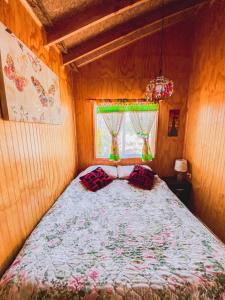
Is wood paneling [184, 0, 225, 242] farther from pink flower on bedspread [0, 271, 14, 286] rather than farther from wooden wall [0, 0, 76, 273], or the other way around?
pink flower on bedspread [0, 271, 14, 286]

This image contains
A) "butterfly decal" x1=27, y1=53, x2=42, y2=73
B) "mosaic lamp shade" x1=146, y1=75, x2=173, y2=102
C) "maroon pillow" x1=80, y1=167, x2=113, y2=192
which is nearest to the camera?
"butterfly decal" x1=27, y1=53, x2=42, y2=73

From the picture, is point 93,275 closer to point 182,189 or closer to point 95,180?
point 95,180

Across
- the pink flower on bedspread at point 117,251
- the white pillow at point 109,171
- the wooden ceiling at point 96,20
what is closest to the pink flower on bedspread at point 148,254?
the pink flower on bedspread at point 117,251

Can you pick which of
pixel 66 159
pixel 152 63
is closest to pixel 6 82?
pixel 66 159

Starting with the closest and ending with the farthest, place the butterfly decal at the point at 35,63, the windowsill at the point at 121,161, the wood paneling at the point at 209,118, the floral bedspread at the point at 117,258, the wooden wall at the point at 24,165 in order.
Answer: the floral bedspread at the point at 117,258, the wooden wall at the point at 24,165, the butterfly decal at the point at 35,63, the wood paneling at the point at 209,118, the windowsill at the point at 121,161

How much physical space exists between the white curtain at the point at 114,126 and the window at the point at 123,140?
12 centimetres

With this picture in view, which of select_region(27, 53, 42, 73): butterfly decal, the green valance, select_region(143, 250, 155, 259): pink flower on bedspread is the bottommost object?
select_region(143, 250, 155, 259): pink flower on bedspread

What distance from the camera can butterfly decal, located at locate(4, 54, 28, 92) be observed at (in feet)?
3.10

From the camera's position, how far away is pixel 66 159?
7.20 feet

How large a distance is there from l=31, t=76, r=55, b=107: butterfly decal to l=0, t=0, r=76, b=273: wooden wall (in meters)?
0.24

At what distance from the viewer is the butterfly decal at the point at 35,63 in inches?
47.2

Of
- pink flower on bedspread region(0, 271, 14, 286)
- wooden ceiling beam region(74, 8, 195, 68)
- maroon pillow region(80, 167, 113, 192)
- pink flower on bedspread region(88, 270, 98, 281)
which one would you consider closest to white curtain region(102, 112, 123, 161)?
maroon pillow region(80, 167, 113, 192)

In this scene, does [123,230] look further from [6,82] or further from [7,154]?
[6,82]

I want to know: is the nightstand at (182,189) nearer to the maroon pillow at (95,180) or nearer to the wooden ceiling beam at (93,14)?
the maroon pillow at (95,180)
